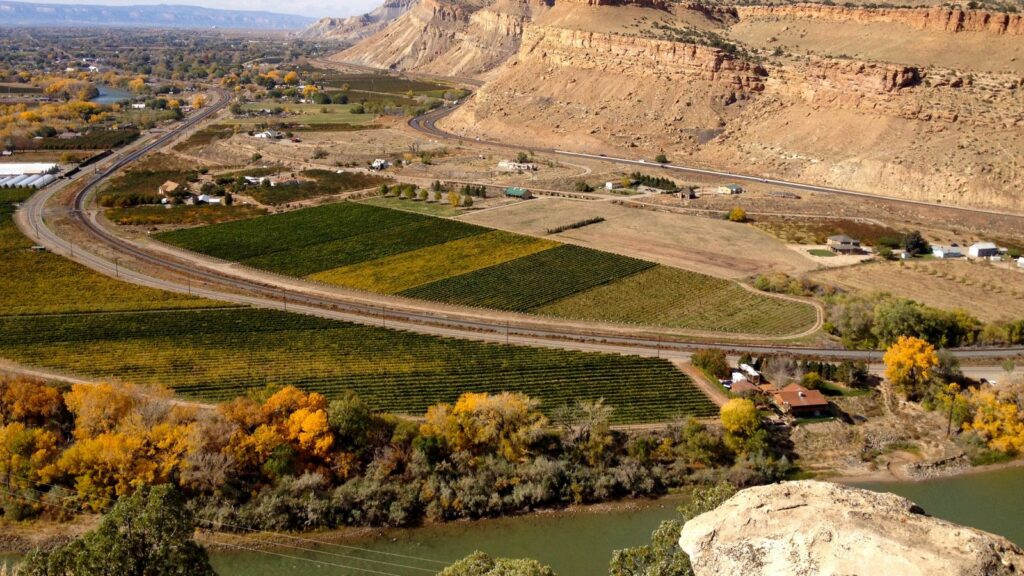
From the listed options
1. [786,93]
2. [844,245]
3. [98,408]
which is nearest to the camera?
[98,408]

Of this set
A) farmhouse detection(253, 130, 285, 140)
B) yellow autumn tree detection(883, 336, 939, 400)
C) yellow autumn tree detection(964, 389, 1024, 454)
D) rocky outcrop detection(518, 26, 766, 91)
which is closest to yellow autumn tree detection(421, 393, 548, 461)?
yellow autumn tree detection(883, 336, 939, 400)

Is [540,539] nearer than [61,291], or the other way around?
[540,539]

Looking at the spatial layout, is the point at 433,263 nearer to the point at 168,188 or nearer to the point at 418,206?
the point at 418,206

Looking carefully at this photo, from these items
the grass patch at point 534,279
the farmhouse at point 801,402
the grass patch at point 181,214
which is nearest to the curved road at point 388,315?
the grass patch at point 534,279

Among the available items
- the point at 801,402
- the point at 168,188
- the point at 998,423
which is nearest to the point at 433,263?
the point at 801,402

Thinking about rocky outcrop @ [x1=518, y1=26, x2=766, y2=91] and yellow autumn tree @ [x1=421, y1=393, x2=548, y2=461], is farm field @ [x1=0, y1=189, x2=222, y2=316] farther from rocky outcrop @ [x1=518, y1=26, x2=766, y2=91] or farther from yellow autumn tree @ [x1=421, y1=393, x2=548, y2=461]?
rocky outcrop @ [x1=518, y1=26, x2=766, y2=91]

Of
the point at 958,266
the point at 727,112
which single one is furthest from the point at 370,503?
the point at 727,112

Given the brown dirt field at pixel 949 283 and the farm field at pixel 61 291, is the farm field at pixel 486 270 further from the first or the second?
the farm field at pixel 61 291
